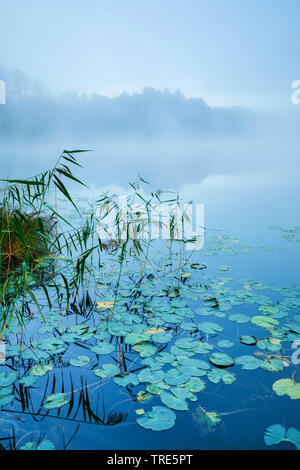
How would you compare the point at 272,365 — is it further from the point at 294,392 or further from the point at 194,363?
the point at 194,363

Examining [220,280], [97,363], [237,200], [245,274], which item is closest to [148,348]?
[97,363]

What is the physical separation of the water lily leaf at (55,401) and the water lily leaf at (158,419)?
361mm

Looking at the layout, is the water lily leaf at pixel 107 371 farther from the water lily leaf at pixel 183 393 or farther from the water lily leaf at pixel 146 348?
the water lily leaf at pixel 183 393

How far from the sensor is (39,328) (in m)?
Result: 2.07

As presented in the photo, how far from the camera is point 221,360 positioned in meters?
1.76

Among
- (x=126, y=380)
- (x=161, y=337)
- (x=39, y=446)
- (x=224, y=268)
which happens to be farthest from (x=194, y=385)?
(x=224, y=268)

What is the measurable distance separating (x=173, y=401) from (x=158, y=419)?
12 centimetres

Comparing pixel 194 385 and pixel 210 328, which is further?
pixel 210 328

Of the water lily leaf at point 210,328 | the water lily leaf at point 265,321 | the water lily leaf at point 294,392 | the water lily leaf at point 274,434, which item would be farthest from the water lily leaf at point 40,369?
the water lily leaf at point 265,321

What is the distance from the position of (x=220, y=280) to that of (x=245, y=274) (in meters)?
0.32

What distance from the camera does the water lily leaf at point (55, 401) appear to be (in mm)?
1450

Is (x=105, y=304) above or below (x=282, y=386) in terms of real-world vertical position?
above

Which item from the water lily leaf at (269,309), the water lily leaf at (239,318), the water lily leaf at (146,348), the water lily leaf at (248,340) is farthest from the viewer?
the water lily leaf at (269,309)
